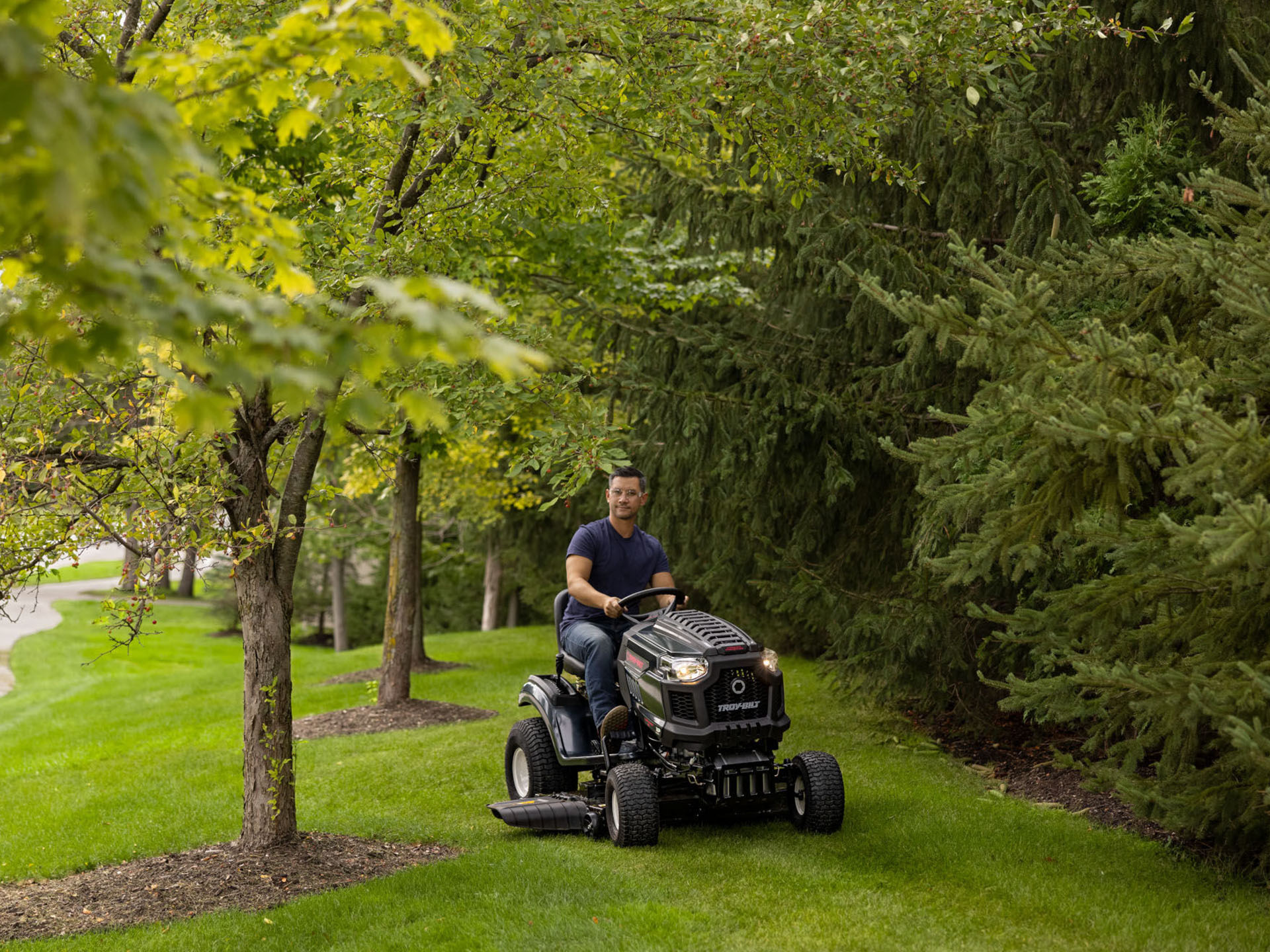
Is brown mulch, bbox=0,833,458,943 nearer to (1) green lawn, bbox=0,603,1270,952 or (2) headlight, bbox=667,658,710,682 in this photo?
(1) green lawn, bbox=0,603,1270,952

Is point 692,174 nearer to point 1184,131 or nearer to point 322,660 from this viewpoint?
point 1184,131

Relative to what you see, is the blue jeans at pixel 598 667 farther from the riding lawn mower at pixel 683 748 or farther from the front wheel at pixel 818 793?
the front wheel at pixel 818 793

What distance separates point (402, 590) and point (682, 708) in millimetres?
7552

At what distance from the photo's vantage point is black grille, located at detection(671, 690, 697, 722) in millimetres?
5648

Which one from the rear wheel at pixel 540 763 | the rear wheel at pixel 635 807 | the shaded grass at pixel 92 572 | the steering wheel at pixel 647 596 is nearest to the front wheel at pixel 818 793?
the rear wheel at pixel 635 807

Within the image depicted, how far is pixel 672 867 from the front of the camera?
5.38 meters

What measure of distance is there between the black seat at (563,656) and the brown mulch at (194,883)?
46.3 inches

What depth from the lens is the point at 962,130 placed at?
7793 millimetres

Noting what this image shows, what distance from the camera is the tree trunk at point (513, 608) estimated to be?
26328 mm

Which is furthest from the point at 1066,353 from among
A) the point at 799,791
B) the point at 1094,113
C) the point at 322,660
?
the point at 322,660

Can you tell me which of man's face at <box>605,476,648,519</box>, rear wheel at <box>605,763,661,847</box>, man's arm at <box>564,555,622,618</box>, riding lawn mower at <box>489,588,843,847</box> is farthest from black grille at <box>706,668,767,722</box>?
man's face at <box>605,476,648,519</box>

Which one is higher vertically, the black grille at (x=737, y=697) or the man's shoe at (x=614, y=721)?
the black grille at (x=737, y=697)

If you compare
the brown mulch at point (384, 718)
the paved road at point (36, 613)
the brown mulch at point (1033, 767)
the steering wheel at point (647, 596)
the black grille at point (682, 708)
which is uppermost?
the steering wheel at point (647, 596)

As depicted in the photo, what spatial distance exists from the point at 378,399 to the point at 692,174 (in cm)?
829
